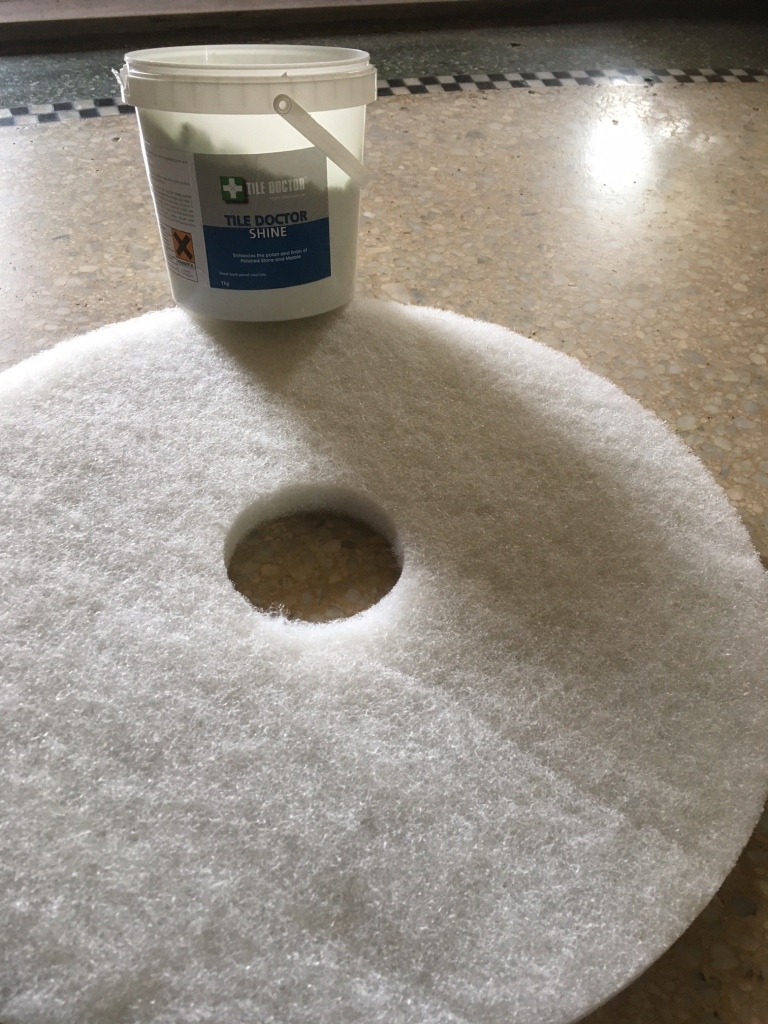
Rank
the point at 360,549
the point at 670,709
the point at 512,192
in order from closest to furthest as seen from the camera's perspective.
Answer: the point at 670,709
the point at 360,549
the point at 512,192

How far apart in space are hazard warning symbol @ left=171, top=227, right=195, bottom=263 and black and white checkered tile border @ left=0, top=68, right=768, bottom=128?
2.49ft

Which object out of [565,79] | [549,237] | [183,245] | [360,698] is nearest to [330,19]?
[565,79]

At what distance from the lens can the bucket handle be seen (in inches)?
24.0

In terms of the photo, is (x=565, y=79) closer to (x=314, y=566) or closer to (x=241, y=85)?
(x=241, y=85)

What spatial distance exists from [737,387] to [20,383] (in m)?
0.74

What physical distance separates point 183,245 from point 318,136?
0.16 m

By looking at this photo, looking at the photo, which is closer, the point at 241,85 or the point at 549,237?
the point at 241,85

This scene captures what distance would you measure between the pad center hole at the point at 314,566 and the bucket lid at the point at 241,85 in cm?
34

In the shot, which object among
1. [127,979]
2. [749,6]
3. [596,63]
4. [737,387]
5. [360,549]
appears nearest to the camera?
[127,979]

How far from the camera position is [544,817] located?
475 millimetres

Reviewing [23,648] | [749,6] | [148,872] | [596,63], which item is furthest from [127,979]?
[749,6]

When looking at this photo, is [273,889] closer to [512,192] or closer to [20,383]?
[20,383]

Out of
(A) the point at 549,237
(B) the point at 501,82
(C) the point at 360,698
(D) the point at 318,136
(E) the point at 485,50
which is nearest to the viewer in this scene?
(C) the point at 360,698

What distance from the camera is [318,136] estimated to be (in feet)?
Answer: 2.08
